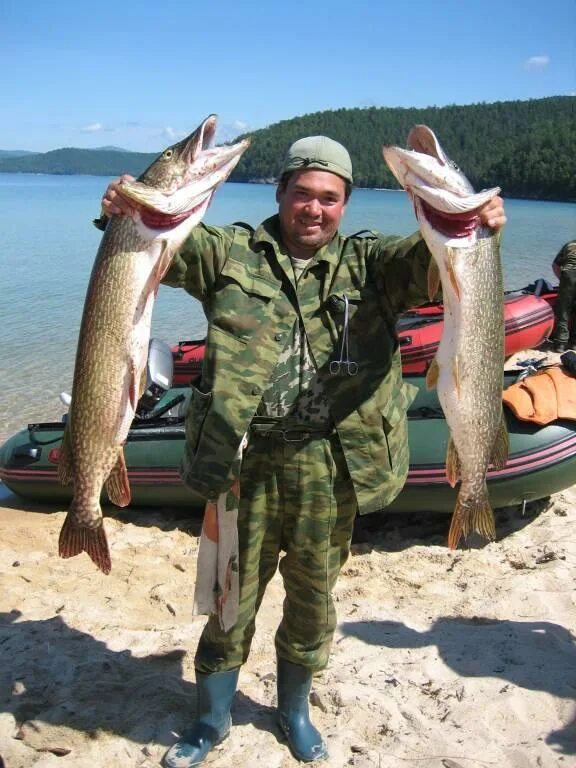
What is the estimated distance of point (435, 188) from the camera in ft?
8.54

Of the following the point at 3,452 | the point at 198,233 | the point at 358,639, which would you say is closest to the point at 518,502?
the point at 358,639

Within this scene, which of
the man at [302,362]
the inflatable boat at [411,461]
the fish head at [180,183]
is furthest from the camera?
the inflatable boat at [411,461]

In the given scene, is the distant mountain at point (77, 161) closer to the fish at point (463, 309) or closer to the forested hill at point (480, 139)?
the forested hill at point (480, 139)

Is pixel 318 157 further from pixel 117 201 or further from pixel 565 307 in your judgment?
pixel 565 307

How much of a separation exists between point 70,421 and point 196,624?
1880mm

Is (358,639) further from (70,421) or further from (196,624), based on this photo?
(70,421)

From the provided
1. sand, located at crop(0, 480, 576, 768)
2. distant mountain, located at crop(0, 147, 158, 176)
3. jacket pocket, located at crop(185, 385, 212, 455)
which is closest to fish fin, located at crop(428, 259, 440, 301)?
jacket pocket, located at crop(185, 385, 212, 455)

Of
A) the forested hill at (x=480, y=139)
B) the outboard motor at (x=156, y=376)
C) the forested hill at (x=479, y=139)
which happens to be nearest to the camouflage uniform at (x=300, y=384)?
the outboard motor at (x=156, y=376)

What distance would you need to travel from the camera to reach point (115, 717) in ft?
11.2

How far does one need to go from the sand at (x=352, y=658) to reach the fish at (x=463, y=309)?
3.12ft

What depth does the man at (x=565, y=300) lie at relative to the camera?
1061cm

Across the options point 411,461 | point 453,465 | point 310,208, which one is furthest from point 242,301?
point 411,461

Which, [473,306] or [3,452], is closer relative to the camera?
[473,306]

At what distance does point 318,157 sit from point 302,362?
81 centimetres
